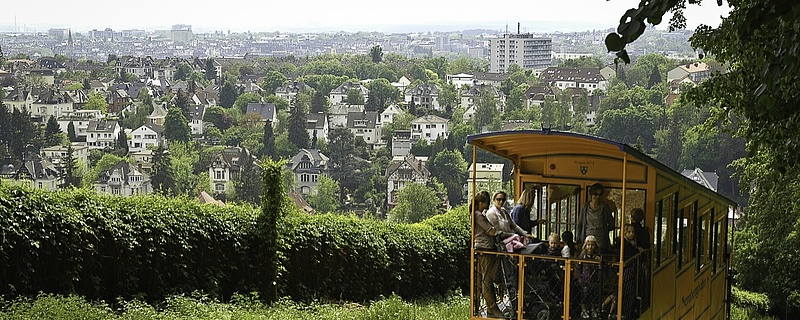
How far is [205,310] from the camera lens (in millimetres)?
14727

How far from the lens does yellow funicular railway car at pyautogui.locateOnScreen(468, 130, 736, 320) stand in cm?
1054

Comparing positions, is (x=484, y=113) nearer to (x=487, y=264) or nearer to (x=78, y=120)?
(x=78, y=120)

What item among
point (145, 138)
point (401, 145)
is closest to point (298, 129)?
point (401, 145)

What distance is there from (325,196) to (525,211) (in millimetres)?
88982

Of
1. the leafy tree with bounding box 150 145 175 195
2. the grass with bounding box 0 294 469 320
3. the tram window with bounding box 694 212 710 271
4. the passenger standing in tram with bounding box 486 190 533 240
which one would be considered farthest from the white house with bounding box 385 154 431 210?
the passenger standing in tram with bounding box 486 190 533 240

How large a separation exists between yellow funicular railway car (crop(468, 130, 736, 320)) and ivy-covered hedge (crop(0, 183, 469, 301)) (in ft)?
20.1

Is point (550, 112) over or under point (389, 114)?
over

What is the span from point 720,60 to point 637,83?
132 meters

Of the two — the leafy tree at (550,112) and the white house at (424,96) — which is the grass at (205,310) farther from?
the white house at (424,96)

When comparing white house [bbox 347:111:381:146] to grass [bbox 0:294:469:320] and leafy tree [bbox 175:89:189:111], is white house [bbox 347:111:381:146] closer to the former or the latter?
leafy tree [bbox 175:89:189:111]

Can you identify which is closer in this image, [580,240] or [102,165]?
[580,240]

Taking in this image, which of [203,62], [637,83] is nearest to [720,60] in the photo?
[637,83]

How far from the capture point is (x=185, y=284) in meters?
16.2

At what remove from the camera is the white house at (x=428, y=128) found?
408 feet
